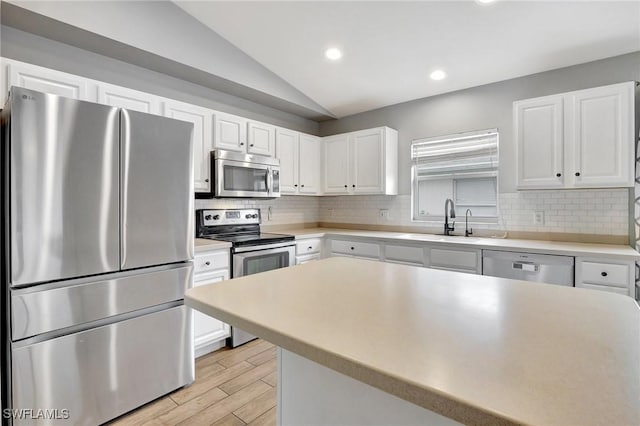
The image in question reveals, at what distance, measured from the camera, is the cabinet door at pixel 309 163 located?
12.9 feet

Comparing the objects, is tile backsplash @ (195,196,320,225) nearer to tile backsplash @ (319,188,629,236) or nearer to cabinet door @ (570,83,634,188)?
tile backsplash @ (319,188,629,236)

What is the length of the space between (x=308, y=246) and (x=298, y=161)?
1091 mm

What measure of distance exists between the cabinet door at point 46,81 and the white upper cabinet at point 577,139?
3.43m

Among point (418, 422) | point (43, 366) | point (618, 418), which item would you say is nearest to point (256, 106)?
point (43, 366)

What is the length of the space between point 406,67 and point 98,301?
3.12 meters

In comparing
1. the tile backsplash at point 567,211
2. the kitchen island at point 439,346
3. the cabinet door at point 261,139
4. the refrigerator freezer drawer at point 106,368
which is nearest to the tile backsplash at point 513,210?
the tile backsplash at point 567,211

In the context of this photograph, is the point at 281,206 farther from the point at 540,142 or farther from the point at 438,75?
the point at 540,142

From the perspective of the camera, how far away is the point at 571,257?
2.27 m

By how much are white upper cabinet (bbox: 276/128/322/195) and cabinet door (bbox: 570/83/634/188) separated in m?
2.64

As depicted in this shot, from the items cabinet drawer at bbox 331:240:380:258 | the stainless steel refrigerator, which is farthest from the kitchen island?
cabinet drawer at bbox 331:240:380:258

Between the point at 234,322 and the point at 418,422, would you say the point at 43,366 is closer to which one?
the point at 234,322

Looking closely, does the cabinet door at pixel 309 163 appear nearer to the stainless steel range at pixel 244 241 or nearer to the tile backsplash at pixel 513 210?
the tile backsplash at pixel 513 210

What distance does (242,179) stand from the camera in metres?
3.13

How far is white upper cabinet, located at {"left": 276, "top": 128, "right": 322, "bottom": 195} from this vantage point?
3687 mm
